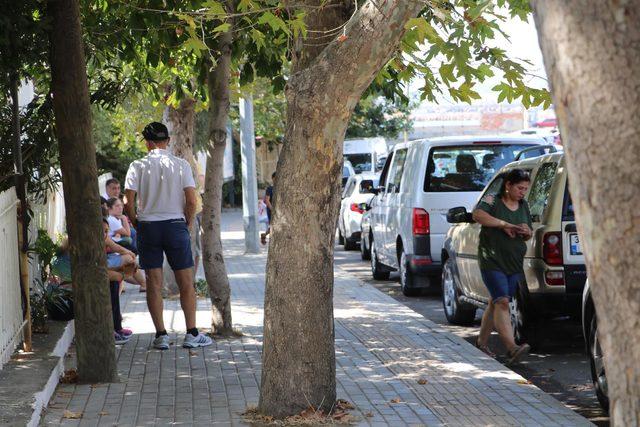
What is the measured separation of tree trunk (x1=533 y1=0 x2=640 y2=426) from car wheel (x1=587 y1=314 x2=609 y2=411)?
4768 mm

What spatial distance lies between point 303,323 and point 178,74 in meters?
6.32

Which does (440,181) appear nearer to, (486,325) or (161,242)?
(486,325)

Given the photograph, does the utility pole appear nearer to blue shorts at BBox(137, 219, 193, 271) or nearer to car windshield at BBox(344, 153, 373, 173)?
blue shorts at BBox(137, 219, 193, 271)

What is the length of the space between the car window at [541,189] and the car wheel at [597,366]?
251 centimetres

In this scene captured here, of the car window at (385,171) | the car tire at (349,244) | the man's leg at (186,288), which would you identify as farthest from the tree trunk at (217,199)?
the car tire at (349,244)

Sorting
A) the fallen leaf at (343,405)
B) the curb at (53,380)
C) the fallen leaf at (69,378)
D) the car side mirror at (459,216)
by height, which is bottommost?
the fallen leaf at (343,405)

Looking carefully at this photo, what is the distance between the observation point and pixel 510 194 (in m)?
9.95

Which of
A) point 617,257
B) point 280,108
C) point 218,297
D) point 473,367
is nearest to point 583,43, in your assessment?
point 617,257

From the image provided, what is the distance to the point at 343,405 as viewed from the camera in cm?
742

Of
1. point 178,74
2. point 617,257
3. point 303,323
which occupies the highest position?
point 178,74

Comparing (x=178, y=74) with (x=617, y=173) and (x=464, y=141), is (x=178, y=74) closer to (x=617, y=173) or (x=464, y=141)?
(x=464, y=141)

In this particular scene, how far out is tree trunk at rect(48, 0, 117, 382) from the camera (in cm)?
820

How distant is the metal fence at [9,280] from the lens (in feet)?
27.3

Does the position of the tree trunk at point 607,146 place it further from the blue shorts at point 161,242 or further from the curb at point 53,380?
the blue shorts at point 161,242
